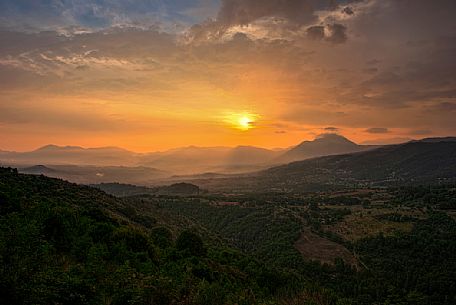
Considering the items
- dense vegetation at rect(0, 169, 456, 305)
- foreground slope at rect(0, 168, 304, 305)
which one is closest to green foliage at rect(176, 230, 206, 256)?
dense vegetation at rect(0, 169, 456, 305)

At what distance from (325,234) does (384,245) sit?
586 inches

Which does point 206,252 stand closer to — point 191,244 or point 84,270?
point 191,244

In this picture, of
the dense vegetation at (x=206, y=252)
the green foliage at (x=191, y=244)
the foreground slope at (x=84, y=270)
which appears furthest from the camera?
the green foliage at (x=191, y=244)

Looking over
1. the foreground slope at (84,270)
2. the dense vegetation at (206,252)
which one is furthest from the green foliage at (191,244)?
the foreground slope at (84,270)

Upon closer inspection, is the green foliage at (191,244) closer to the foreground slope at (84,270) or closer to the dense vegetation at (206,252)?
the dense vegetation at (206,252)

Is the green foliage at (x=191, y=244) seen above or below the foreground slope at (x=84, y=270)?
below

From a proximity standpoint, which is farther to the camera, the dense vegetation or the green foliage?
the green foliage

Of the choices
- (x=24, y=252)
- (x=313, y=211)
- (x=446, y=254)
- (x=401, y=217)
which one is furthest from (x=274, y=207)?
(x=24, y=252)

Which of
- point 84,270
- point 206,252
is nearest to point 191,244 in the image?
point 206,252

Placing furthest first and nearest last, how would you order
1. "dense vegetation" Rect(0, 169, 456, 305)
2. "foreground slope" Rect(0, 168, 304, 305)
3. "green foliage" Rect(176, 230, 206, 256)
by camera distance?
"green foliage" Rect(176, 230, 206, 256) < "dense vegetation" Rect(0, 169, 456, 305) < "foreground slope" Rect(0, 168, 304, 305)

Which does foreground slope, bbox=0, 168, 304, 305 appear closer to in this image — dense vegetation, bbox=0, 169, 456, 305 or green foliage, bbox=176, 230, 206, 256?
dense vegetation, bbox=0, 169, 456, 305

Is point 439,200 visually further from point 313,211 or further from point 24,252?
point 24,252

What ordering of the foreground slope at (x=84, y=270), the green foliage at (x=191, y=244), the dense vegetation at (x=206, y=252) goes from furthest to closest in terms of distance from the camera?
the green foliage at (x=191, y=244), the dense vegetation at (x=206, y=252), the foreground slope at (x=84, y=270)

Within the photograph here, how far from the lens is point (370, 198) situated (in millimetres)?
110938
